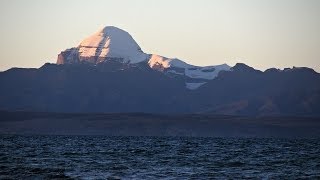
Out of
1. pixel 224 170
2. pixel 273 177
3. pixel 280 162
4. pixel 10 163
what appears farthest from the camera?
pixel 280 162

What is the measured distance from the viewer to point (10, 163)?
7650 cm

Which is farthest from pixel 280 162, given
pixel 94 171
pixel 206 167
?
pixel 94 171

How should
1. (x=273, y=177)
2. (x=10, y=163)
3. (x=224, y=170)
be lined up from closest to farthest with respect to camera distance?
(x=273, y=177) < (x=224, y=170) < (x=10, y=163)

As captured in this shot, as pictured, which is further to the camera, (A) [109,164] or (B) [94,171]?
(A) [109,164]

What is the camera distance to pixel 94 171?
68438 mm

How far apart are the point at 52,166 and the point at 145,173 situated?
11.6 m

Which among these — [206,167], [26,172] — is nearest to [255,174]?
[206,167]

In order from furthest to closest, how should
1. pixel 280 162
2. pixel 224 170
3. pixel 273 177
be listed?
pixel 280 162 → pixel 224 170 → pixel 273 177

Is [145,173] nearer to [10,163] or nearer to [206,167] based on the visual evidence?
[206,167]

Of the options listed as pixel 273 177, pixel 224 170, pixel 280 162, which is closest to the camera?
pixel 273 177

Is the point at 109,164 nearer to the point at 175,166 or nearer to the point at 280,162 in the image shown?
the point at 175,166

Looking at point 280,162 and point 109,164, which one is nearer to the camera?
point 109,164

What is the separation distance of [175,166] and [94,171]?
10847 millimetres

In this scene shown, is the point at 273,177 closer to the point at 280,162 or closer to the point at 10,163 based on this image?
the point at 280,162
